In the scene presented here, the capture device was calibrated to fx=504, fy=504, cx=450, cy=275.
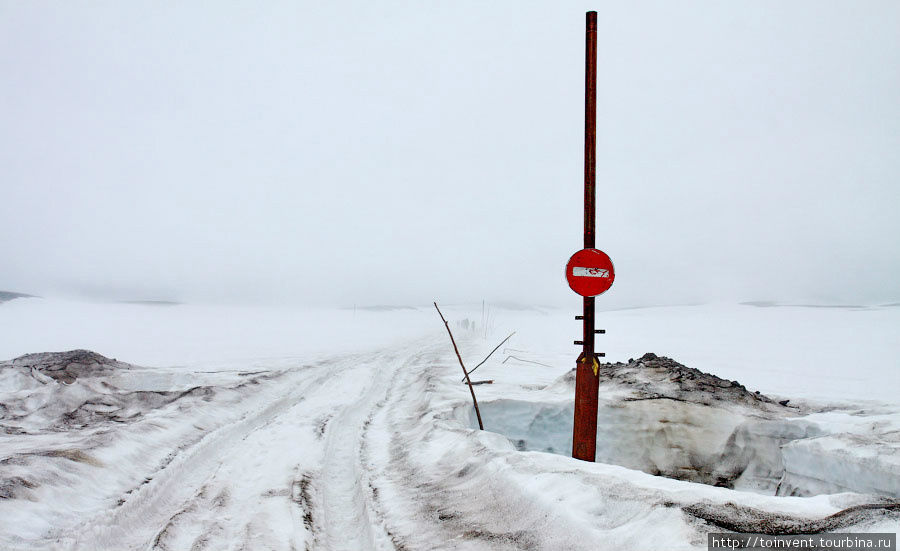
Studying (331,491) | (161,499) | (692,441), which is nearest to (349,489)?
(331,491)

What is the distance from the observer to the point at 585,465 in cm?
552

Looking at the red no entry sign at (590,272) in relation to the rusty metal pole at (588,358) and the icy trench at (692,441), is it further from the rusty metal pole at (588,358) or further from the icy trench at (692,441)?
the icy trench at (692,441)

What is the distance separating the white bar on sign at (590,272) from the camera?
23.5 ft

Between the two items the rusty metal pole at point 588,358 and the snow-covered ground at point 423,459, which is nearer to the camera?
the snow-covered ground at point 423,459

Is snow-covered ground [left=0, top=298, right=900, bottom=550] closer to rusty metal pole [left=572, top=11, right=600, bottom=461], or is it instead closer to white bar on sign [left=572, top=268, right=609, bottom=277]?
rusty metal pole [left=572, top=11, right=600, bottom=461]

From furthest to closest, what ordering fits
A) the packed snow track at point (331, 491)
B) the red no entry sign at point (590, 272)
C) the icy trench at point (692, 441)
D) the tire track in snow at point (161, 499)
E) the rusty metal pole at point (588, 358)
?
the icy trench at point (692, 441) < the rusty metal pole at point (588, 358) < the red no entry sign at point (590, 272) < the tire track in snow at point (161, 499) < the packed snow track at point (331, 491)

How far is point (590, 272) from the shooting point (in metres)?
7.19

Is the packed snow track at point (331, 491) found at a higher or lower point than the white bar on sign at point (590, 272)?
lower

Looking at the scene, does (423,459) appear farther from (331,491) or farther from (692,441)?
(692,441)

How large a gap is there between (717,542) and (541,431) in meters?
8.04

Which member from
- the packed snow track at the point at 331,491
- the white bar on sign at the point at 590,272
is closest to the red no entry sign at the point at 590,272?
the white bar on sign at the point at 590,272

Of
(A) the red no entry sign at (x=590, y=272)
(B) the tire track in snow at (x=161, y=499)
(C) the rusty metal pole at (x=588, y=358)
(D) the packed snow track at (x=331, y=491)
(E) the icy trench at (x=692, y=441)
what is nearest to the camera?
(D) the packed snow track at (x=331, y=491)

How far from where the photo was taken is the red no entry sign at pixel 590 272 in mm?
7152

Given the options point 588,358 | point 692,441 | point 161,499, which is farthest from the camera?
point 692,441
